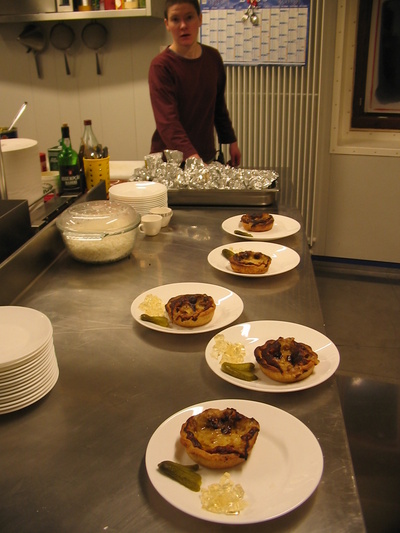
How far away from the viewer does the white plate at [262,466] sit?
73 cm

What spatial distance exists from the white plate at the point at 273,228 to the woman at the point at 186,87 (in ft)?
2.39

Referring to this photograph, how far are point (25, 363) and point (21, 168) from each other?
93 centimetres

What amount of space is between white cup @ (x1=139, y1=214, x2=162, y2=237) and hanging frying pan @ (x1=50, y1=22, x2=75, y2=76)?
2.42 meters

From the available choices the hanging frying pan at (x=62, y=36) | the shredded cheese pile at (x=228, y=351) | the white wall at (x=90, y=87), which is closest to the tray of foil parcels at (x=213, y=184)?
the shredded cheese pile at (x=228, y=351)

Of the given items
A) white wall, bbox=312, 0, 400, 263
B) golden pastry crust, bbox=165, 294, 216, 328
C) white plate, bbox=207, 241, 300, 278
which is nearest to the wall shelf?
white wall, bbox=312, 0, 400, 263

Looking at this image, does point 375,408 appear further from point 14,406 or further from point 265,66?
point 265,66

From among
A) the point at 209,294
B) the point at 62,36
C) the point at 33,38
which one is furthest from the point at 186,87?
the point at 209,294

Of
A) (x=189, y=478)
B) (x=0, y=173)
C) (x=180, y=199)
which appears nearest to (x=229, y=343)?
(x=189, y=478)

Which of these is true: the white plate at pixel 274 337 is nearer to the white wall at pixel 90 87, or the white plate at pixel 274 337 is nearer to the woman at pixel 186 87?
the woman at pixel 186 87

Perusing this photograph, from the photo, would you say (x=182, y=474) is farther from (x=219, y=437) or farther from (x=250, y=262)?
(x=250, y=262)

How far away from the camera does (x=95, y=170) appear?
2.12 m

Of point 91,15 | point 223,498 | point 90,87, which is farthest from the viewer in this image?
point 90,87

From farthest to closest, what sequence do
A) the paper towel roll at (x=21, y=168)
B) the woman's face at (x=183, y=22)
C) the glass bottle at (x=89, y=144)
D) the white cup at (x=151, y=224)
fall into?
the woman's face at (x=183, y=22), the glass bottle at (x=89, y=144), the white cup at (x=151, y=224), the paper towel roll at (x=21, y=168)

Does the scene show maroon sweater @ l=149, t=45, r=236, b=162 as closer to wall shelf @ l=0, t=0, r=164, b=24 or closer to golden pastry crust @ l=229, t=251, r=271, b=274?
wall shelf @ l=0, t=0, r=164, b=24
